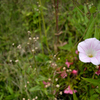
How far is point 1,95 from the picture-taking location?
4.84 ft

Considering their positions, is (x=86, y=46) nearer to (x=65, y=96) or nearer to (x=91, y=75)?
(x=91, y=75)

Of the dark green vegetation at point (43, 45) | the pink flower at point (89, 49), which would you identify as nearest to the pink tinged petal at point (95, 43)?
the pink flower at point (89, 49)

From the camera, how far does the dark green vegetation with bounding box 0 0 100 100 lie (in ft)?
4.08

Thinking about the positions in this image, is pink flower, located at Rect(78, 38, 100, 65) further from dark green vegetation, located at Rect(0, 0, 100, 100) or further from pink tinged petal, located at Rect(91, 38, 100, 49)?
dark green vegetation, located at Rect(0, 0, 100, 100)

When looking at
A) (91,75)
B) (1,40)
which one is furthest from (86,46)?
(1,40)

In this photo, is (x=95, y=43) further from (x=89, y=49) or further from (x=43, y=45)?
(x=43, y=45)

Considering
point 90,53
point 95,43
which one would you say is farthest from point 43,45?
point 95,43

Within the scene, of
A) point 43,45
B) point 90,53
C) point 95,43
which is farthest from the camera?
point 43,45

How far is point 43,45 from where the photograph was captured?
6.82 ft

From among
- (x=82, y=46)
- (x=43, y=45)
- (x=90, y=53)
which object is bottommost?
(x=43, y=45)

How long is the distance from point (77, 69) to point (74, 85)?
18cm

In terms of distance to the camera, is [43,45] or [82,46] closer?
[82,46]

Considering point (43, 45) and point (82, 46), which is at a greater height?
point (82, 46)

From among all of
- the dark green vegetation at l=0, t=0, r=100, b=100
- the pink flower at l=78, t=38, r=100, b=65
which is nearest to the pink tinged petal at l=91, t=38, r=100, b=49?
the pink flower at l=78, t=38, r=100, b=65
